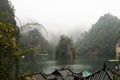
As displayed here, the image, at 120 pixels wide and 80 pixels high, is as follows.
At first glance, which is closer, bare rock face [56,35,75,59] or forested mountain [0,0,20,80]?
forested mountain [0,0,20,80]

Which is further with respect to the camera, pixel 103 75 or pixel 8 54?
pixel 103 75

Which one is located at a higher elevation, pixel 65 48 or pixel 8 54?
pixel 65 48

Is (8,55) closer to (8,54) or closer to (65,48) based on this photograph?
(8,54)

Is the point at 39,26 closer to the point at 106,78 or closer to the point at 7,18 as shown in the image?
the point at 7,18

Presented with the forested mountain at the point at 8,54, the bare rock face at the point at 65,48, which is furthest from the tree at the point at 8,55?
the bare rock face at the point at 65,48

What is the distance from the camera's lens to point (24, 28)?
3.55 m

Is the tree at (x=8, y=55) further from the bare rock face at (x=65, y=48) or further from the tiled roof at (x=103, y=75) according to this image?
the bare rock face at (x=65, y=48)

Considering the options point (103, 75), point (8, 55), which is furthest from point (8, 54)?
point (103, 75)

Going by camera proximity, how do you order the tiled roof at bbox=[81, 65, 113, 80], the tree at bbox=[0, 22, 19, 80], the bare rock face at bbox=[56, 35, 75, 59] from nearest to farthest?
1. the tree at bbox=[0, 22, 19, 80]
2. the tiled roof at bbox=[81, 65, 113, 80]
3. the bare rock face at bbox=[56, 35, 75, 59]

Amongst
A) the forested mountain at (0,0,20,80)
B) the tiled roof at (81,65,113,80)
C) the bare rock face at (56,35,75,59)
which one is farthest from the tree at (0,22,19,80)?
the bare rock face at (56,35,75,59)

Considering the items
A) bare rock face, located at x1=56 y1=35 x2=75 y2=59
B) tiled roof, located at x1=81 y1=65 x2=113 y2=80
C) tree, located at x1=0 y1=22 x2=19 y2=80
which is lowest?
tiled roof, located at x1=81 y1=65 x2=113 y2=80

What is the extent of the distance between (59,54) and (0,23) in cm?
17486

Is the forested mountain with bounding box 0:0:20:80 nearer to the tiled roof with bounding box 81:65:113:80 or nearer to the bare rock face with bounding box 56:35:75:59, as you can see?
the tiled roof with bounding box 81:65:113:80

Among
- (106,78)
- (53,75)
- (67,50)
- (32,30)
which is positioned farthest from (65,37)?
(32,30)
